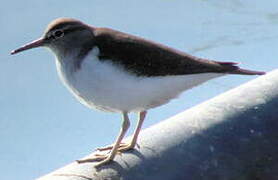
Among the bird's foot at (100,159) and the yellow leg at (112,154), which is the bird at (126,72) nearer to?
the yellow leg at (112,154)

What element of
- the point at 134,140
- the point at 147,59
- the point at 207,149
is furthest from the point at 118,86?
the point at 207,149

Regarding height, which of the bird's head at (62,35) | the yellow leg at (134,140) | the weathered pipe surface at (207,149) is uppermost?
the bird's head at (62,35)

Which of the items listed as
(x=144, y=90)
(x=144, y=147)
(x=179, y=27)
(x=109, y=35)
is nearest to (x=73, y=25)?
(x=109, y=35)

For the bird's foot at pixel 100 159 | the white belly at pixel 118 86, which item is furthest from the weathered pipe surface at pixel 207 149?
the white belly at pixel 118 86

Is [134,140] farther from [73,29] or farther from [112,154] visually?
[73,29]

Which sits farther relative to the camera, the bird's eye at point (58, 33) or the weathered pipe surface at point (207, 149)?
the bird's eye at point (58, 33)

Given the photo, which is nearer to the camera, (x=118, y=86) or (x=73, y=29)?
(x=118, y=86)

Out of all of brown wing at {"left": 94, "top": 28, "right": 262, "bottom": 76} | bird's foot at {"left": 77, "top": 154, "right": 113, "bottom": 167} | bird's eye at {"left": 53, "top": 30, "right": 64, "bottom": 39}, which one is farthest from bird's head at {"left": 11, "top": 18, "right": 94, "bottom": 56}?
bird's foot at {"left": 77, "top": 154, "right": 113, "bottom": 167}
